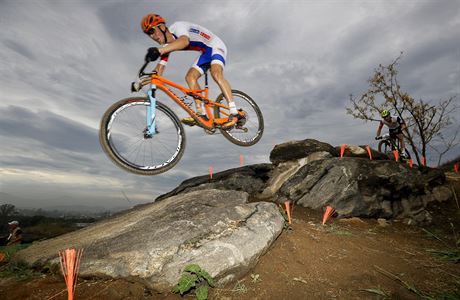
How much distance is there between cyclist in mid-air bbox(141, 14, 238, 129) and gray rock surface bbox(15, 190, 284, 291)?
9.48ft

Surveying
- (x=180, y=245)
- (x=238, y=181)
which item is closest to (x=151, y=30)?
(x=180, y=245)

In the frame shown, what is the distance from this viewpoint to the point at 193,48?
6848 millimetres

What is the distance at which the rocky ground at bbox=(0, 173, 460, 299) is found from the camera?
11.1ft

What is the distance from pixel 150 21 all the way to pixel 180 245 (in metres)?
4.69

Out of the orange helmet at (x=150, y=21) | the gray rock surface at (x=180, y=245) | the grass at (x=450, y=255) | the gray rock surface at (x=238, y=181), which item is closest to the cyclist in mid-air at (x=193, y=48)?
the orange helmet at (x=150, y=21)

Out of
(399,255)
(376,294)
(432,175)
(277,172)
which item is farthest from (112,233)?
(432,175)

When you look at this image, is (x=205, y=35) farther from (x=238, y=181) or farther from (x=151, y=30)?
(x=238, y=181)

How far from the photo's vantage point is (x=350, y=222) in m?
7.21

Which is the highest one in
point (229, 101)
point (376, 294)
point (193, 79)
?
point (193, 79)

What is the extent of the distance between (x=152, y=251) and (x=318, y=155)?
28.0ft

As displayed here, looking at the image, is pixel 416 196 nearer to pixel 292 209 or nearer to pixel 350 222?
pixel 350 222

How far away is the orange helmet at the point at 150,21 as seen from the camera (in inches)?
227

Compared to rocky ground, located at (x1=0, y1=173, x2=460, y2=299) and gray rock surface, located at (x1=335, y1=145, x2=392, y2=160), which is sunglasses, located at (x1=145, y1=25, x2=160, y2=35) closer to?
rocky ground, located at (x1=0, y1=173, x2=460, y2=299)

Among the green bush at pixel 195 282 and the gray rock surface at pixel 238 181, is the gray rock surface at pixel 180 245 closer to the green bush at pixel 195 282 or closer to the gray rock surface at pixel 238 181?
the green bush at pixel 195 282
